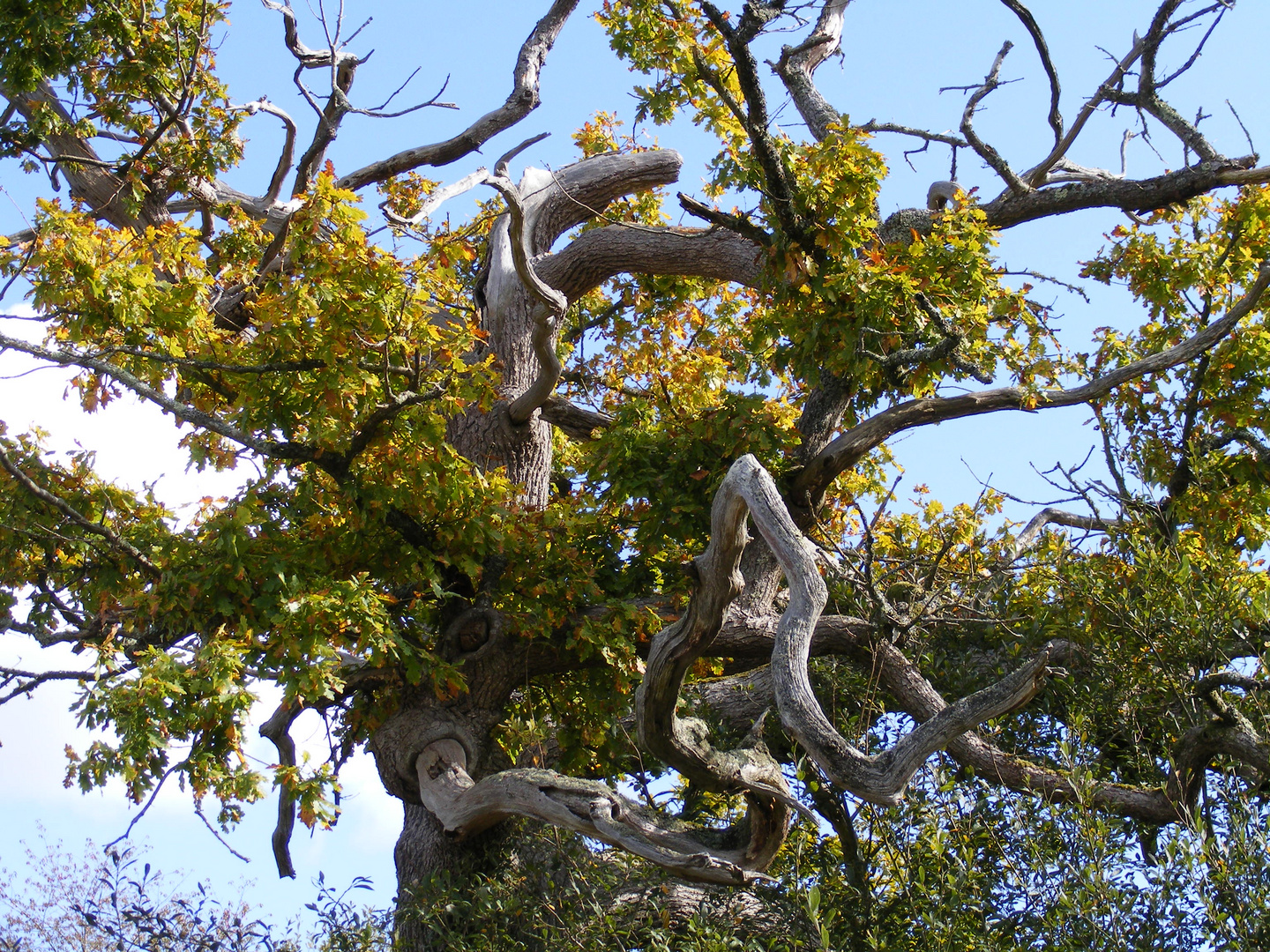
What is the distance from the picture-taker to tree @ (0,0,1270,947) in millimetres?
→ 6270

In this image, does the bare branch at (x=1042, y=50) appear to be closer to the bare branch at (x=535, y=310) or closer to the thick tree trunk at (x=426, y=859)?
the bare branch at (x=535, y=310)

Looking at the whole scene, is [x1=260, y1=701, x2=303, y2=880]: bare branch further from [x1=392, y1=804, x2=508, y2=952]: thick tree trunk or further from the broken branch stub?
the broken branch stub

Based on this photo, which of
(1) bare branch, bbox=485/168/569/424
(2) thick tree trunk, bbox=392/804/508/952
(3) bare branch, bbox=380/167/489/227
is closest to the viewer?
(2) thick tree trunk, bbox=392/804/508/952

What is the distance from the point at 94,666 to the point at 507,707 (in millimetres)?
3377

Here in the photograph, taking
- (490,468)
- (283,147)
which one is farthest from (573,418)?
(283,147)

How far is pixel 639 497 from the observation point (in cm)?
908

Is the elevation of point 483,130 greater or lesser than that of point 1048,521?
greater

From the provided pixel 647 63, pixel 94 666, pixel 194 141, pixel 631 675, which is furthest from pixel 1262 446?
pixel 194 141

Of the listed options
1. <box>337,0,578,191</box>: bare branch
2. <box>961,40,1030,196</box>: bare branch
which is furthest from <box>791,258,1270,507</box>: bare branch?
<box>337,0,578,191</box>: bare branch

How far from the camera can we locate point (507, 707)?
9.23m

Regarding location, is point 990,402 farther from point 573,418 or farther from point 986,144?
point 573,418

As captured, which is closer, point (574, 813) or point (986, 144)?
point (574, 813)

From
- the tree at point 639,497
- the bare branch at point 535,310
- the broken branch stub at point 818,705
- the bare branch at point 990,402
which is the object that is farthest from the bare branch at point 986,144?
the broken branch stub at point 818,705

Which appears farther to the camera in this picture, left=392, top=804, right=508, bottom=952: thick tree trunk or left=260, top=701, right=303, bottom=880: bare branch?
left=260, top=701, right=303, bottom=880: bare branch
